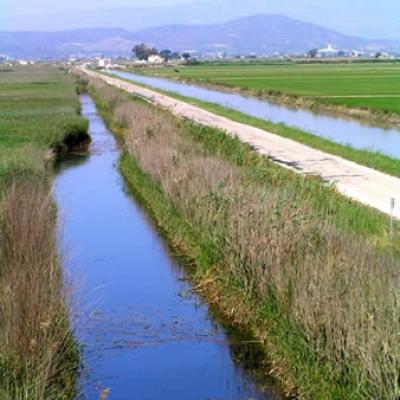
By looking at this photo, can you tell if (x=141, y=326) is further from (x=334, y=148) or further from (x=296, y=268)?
(x=334, y=148)

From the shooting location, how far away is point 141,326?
1141 centimetres

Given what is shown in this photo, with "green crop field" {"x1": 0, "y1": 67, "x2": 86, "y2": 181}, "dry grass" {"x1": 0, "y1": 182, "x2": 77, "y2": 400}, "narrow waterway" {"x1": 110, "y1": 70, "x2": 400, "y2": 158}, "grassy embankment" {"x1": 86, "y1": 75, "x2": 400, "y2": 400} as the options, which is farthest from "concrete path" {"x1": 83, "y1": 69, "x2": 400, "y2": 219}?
"dry grass" {"x1": 0, "y1": 182, "x2": 77, "y2": 400}

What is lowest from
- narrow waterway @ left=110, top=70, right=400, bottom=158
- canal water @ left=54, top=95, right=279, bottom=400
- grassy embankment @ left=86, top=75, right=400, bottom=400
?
narrow waterway @ left=110, top=70, right=400, bottom=158

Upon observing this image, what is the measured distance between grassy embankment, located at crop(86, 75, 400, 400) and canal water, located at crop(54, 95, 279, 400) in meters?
0.42

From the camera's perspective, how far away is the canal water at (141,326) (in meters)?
9.32

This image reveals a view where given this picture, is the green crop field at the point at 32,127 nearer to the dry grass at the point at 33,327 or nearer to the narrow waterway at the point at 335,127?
the dry grass at the point at 33,327

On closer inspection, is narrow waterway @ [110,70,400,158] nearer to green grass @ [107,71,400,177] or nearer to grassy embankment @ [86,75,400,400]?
green grass @ [107,71,400,177]

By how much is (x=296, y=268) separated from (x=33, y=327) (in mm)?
2980

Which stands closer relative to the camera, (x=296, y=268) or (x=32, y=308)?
(x=32, y=308)

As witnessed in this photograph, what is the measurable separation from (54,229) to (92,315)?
1.84 metres

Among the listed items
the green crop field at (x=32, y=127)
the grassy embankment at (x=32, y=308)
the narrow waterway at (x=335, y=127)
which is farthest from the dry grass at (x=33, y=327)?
the narrow waterway at (x=335, y=127)

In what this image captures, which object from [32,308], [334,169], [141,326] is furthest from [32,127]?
[32,308]

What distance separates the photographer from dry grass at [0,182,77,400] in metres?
7.09

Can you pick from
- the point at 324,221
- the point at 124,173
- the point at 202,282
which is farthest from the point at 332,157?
the point at 324,221
